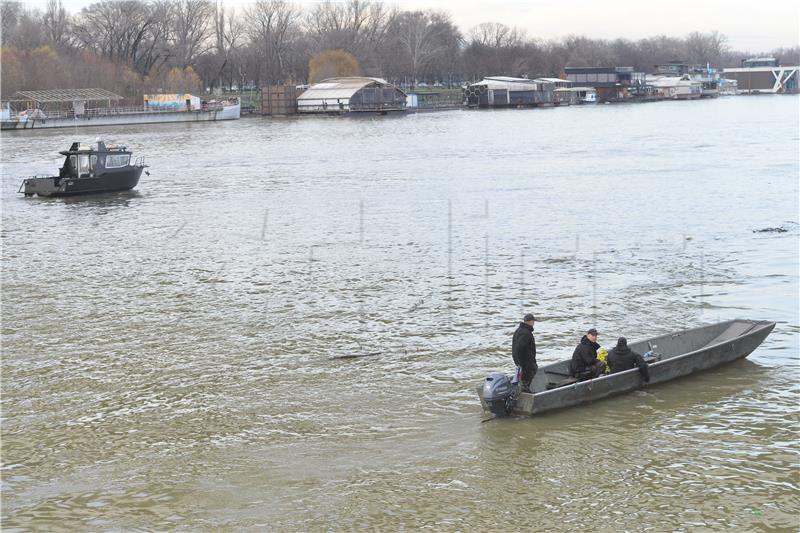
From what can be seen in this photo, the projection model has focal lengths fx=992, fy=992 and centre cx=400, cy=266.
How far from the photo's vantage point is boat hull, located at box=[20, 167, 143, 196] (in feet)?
185

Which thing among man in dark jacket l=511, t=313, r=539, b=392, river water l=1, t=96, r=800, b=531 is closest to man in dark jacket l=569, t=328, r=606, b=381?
river water l=1, t=96, r=800, b=531

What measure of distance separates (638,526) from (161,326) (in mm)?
15455

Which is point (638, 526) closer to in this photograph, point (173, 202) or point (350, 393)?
point (350, 393)

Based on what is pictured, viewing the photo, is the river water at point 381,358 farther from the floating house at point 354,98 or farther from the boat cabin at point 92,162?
the floating house at point 354,98

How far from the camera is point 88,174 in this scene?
186 feet

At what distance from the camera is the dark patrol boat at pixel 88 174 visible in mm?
56344

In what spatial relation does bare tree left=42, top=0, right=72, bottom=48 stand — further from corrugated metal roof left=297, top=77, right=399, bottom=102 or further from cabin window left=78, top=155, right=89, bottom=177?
cabin window left=78, top=155, right=89, bottom=177

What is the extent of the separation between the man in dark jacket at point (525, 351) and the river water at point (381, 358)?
2.99 ft

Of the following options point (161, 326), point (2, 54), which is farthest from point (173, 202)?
point (2, 54)

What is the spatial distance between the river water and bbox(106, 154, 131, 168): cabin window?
3.66 m

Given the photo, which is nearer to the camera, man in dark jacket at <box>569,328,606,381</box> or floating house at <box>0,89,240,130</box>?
man in dark jacket at <box>569,328,606,381</box>

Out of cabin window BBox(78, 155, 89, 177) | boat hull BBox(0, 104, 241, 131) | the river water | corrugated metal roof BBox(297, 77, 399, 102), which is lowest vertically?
the river water

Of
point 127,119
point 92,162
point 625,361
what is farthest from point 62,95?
point 625,361

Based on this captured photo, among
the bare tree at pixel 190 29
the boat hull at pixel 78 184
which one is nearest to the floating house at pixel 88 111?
the bare tree at pixel 190 29
